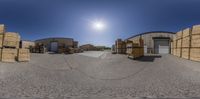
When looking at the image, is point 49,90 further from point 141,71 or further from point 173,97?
point 141,71

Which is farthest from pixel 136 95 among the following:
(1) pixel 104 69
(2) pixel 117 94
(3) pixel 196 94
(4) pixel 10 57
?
(4) pixel 10 57

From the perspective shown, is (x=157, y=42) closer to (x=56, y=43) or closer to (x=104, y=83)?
(x=56, y=43)

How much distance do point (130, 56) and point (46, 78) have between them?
10241mm

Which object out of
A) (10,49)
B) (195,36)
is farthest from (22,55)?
(195,36)

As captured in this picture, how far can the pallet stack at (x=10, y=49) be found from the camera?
13.8m

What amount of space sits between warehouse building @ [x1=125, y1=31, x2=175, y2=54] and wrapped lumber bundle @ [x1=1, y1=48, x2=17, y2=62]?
23635mm

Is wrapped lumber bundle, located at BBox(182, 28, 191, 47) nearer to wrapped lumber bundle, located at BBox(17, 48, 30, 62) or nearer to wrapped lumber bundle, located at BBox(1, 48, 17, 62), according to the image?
wrapped lumber bundle, located at BBox(17, 48, 30, 62)

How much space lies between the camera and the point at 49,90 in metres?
8.09

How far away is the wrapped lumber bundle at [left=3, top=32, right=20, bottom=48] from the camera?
1458 centimetres

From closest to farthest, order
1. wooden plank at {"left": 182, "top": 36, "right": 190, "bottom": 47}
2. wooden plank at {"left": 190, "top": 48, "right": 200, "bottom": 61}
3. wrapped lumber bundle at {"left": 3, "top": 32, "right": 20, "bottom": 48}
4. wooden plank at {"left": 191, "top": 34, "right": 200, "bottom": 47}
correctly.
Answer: wooden plank at {"left": 190, "top": 48, "right": 200, "bottom": 61} → wooden plank at {"left": 191, "top": 34, "right": 200, "bottom": 47} → wrapped lumber bundle at {"left": 3, "top": 32, "right": 20, "bottom": 48} → wooden plank at {"left": 182, "top": 36, "right": 190, "bottom": 47}

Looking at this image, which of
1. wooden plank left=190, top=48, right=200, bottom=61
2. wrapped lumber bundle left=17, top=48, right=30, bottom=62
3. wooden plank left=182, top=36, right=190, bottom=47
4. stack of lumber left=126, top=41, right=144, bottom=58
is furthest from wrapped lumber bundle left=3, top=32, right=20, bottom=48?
wooden plank left=182, top=36, right=190, bottom=47

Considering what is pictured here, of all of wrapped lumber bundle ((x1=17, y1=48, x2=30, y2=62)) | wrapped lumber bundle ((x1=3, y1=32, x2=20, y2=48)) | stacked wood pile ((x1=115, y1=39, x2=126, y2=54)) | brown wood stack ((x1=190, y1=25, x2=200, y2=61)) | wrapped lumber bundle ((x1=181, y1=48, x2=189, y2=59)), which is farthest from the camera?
stacked wood pile ((x1=115, y1=39, x2=126, y2=54))

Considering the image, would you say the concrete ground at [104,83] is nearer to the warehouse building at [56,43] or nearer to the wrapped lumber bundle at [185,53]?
the wrapped lumber bundle at [185,53]

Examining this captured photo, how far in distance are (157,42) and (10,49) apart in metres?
25.8
